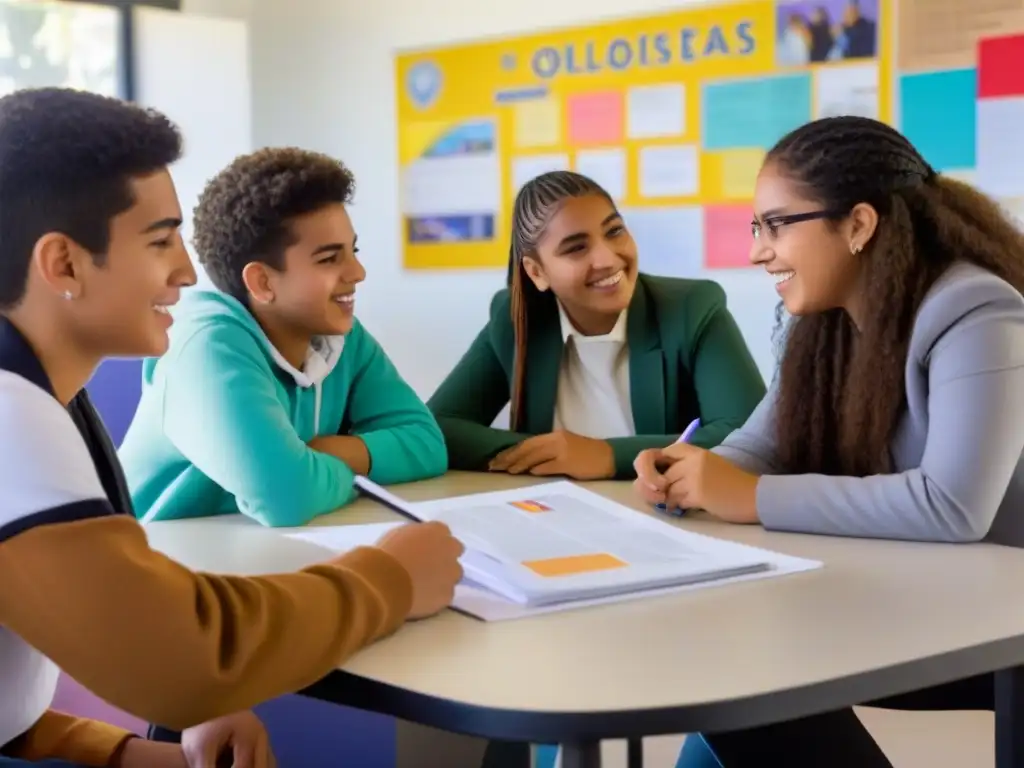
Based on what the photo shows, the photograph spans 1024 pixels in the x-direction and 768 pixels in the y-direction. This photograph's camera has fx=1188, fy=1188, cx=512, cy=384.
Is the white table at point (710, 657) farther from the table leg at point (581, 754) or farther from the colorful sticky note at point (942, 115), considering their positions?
the colorful sticky note at point (942, 115)

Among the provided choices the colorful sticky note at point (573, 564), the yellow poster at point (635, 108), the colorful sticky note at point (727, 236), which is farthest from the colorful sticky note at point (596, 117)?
the colorful sticky note at point (573, 564)

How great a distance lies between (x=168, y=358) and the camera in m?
1.52

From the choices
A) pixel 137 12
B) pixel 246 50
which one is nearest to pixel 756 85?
pixel 246 50

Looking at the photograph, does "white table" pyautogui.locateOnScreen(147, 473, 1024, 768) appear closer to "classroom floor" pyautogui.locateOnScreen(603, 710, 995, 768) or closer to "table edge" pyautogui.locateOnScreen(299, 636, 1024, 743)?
"table edge" pyautogui.locateOnScreen(299, 636, 1024, 743)

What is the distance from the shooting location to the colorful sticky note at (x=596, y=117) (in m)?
2.98

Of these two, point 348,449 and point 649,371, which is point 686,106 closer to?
point 649,371

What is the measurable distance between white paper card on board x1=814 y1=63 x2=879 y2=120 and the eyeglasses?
4.00 ft

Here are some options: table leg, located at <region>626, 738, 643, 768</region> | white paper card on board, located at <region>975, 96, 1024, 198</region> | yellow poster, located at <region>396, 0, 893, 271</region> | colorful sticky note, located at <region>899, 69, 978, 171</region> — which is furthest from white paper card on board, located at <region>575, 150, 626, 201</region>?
table leg, located at <region>626, 738, 643, 768</region>

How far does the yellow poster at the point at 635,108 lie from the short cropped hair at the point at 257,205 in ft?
4.41

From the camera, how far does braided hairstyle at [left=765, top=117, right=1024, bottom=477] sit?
138cm

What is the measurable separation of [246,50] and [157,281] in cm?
266

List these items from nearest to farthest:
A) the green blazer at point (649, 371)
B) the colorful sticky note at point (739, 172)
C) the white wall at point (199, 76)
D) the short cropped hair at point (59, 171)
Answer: the short cropped hair at point (59, 171)
the green blazer at point (649, 371)
the colorful sticky note at point (739, 172)
the white wall at point (199, 76)

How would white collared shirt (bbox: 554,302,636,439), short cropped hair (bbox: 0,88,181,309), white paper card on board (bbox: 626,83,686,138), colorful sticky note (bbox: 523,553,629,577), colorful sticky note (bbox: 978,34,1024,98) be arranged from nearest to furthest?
short cropped hair (bbox: 0,88,181,309), colorful sticky note (bbox: 523,553,629,577), white collared shirt (bbox: 554,302,636,439), colorful sticky note (bbox: 978,34,1024,98), white paper card on board (bbox: 626,83,686,138)

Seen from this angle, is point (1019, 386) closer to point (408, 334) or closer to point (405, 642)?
point (405, 642)
